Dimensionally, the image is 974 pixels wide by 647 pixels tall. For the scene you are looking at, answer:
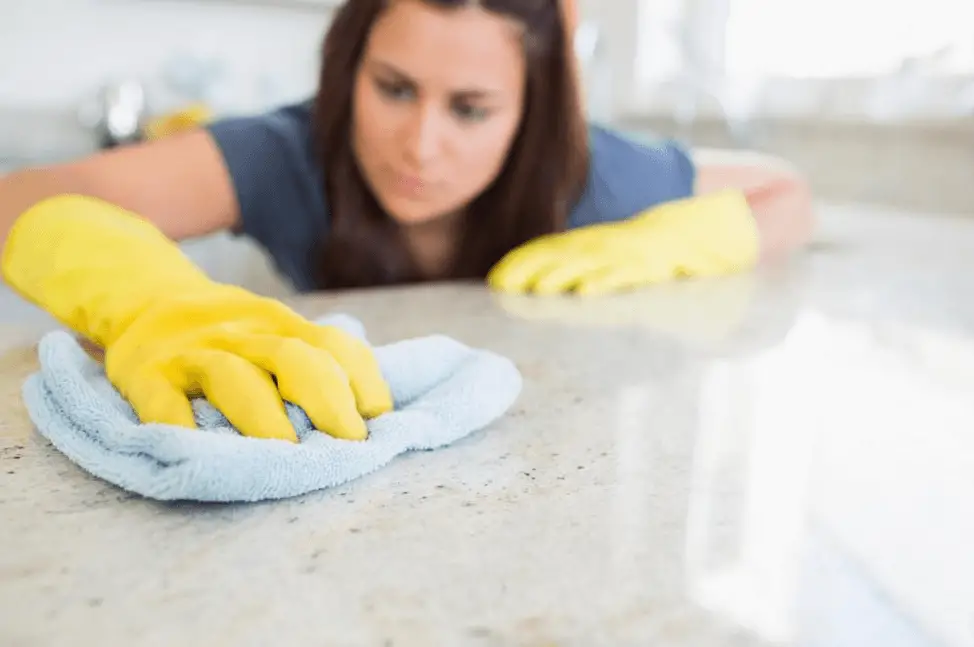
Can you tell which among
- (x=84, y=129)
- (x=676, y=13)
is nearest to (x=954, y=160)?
(x=676, y=13)

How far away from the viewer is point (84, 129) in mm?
1437

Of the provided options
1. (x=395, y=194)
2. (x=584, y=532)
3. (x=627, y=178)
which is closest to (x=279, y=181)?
(x=395, y=194)

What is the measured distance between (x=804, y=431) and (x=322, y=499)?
0.76ft

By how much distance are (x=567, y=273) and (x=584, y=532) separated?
1.67ft

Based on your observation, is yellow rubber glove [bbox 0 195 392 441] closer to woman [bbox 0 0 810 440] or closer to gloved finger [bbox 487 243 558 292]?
woman [bbox 0 0 810 440]

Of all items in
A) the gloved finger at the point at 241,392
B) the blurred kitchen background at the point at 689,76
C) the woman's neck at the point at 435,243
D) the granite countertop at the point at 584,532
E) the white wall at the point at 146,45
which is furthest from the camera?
the white wall at the point at 146,45

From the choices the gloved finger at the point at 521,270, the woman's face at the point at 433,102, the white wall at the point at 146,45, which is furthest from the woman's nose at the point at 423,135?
the white wall at the point at 146,45

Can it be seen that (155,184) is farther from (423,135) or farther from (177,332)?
(177,332)

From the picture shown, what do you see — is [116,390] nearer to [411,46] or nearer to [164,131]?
[411,46]

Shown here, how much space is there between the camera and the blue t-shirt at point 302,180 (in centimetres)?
89

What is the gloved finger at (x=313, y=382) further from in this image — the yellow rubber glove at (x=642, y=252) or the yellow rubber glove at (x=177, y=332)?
the yellow rubber glove at (x=642, y=252)

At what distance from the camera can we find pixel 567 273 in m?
0.78

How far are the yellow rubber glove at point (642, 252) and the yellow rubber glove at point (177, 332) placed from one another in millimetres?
348

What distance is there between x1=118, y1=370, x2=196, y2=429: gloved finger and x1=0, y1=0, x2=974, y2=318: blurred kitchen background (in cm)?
93
